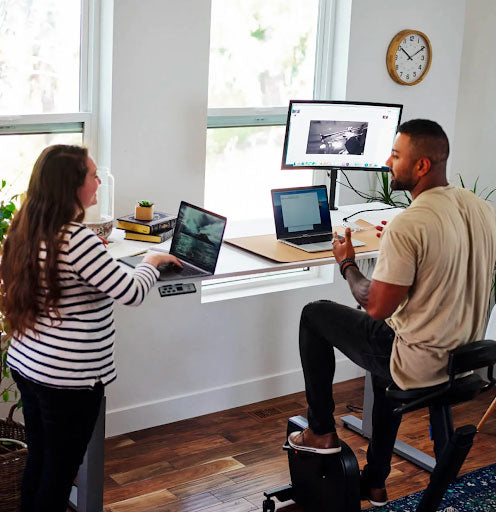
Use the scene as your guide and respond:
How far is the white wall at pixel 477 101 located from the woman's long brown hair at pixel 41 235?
3.06 m

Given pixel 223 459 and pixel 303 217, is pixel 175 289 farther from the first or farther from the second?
pixel 223 459

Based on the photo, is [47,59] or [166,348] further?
[166,348]

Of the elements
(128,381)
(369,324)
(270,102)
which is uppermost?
(270,102)

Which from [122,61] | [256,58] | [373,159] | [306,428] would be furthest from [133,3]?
[306,428]

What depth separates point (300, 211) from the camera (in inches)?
140

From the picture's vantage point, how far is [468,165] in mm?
4941

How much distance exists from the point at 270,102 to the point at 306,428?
5.61ft

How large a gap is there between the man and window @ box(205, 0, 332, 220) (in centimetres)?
126

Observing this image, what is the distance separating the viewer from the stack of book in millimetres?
3363

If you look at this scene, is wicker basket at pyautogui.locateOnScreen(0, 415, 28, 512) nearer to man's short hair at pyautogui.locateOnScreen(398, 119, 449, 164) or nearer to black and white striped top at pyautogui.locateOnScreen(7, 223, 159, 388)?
black and white striped top at pyautogui.locateOnScreen(7, 223, 159, 388)

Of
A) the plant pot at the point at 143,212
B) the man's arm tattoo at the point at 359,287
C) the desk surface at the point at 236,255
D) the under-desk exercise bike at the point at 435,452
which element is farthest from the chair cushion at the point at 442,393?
the plant pot at the point at 143,212

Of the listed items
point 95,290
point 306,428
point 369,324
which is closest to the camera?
point 95,290

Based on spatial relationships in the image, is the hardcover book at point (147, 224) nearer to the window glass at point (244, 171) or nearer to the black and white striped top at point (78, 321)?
the window glass at point (244, 171)

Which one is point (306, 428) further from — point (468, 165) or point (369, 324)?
point (468, 165)
